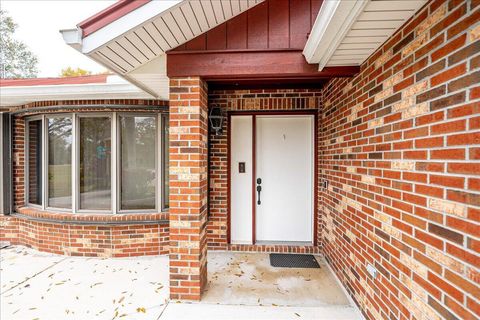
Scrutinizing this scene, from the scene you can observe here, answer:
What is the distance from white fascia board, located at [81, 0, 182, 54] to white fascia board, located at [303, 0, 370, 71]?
1.05m

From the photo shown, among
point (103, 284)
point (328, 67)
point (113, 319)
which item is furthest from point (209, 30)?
point (103, 284)

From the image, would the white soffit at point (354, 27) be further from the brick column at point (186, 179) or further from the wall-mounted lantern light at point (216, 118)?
the wall-mounted lantern light at point (216, 118)

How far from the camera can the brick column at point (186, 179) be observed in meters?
2.51

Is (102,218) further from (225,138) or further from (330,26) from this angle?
(330,26)

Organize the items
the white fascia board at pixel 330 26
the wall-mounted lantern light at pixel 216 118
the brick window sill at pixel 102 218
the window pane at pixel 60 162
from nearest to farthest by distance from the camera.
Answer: the white fascia board at pixel 330 26 < the wall-mounted lantern light at pixel 216 118 < the brick window sill at pixel 102 218 < the window pane at pixel 60 162

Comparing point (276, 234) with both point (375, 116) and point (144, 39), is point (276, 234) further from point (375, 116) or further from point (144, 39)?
point (144, 39)

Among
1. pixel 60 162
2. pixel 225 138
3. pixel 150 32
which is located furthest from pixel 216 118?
pixel 60 162

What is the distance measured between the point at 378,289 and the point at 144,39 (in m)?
2.90

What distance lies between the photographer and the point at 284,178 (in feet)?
12.7

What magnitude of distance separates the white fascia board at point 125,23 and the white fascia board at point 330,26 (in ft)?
3.44

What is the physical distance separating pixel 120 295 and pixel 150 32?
272 centimetres

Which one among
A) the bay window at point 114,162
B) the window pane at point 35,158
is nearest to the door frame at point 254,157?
the bay window at point 114,162

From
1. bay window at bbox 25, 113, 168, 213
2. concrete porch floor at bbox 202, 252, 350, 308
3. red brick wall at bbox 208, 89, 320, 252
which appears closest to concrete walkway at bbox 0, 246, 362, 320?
concrete porch floor at bbox 202, 252, 350, 308

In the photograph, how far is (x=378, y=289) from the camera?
2031mm
